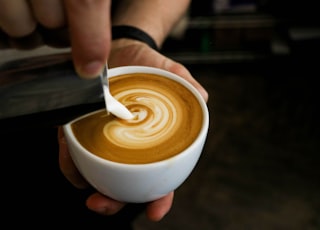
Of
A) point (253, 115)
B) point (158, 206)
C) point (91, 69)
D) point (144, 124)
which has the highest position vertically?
point (91, 69)

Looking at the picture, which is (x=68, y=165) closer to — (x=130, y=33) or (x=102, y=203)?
(x=102, y=203)

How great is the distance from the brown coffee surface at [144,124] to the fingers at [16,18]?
17cm

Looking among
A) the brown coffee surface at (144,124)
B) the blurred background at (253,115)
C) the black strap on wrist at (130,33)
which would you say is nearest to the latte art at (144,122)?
the brown coffee surface at (144,124)

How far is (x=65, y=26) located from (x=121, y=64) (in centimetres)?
38

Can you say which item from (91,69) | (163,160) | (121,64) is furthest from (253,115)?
(91,69)

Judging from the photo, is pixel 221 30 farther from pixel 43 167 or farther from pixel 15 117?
pixel 15 117

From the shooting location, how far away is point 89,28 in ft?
1.65

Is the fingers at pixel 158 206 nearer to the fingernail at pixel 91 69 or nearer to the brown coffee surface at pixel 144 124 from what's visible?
the brown coffee surface at pixel 144 124

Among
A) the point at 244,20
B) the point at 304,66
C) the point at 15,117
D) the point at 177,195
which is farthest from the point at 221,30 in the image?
the point at 15,117

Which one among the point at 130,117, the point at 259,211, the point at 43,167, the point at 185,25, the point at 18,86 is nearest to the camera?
the point at 18,86

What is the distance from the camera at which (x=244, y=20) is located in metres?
2.10

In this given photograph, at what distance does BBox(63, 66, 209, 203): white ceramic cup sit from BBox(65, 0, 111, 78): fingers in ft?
0.57

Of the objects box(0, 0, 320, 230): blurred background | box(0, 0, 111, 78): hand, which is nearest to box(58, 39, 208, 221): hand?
box(0, 0, 111, 78): hand

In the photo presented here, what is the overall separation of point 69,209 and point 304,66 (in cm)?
145
